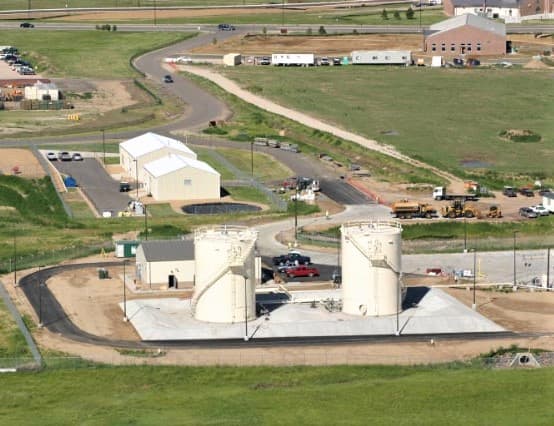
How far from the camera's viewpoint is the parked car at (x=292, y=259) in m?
112

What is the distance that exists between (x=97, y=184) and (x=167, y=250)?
111ft

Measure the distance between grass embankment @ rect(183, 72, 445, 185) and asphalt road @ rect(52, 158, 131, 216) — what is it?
19.3 meters

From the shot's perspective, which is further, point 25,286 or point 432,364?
point 25,286

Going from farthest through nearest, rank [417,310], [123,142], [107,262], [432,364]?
[123,142], [107,262], [417,310], [432,364]

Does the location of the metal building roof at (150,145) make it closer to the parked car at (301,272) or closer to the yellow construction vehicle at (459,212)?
the yellow construction vehicle at (459,212)

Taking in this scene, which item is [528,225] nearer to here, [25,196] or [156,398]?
[25,196]

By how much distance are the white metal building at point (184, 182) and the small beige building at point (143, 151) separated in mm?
5698

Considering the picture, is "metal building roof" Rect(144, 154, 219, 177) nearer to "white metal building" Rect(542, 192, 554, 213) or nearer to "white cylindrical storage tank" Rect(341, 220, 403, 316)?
"white metal building" Rect(542, 192, 554, 213)

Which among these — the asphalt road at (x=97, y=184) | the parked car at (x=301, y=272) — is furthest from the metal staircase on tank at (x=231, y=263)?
the asphalt road at (x=97, y=184)

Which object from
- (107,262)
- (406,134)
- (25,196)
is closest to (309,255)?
(107,262)

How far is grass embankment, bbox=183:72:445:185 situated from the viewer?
145375 millimetres

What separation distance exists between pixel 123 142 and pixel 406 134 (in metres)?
29.4

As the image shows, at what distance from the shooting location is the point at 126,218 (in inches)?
5015

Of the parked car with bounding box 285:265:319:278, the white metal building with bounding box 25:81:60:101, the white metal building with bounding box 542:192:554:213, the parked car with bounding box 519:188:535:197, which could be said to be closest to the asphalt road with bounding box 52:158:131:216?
the parked car with bounding box 285:265:319:278
